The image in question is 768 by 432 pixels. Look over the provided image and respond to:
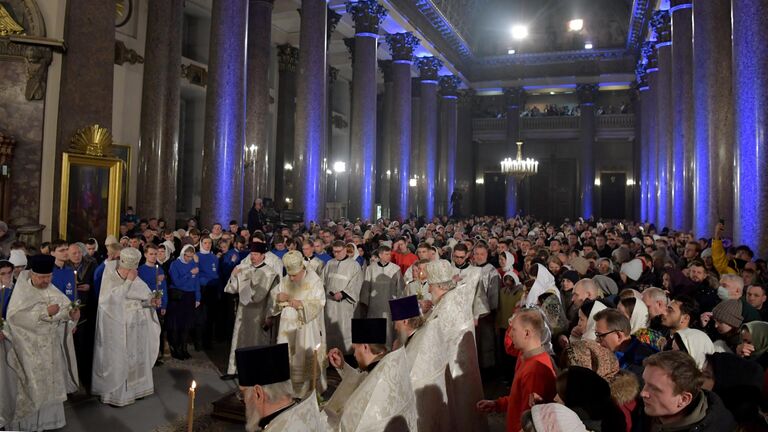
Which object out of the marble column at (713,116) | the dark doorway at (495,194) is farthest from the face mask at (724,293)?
the dark doorway at (495,194)

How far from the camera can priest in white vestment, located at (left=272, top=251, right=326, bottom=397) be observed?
6.23 metres

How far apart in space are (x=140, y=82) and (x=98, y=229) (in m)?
7.49

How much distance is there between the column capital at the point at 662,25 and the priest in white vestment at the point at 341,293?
689 inches

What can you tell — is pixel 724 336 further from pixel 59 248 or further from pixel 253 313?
pixel 59 248

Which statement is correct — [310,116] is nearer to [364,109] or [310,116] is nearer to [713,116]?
[364,109]

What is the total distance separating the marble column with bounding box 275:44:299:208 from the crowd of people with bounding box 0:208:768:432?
11.5 meters

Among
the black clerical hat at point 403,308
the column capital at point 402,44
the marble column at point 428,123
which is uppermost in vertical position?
the column capital at point 402,44

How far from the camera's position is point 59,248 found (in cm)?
661

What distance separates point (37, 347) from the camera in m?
5.38

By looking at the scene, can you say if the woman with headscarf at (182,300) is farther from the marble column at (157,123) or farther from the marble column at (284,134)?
the marble column at (284,134)

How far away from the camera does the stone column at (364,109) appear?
2019cm

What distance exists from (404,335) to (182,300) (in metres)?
4.63

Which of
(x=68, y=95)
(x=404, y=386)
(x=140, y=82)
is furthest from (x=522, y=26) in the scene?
(x=404, y=386)

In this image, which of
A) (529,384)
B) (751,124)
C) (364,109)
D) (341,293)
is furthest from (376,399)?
(364,109)
